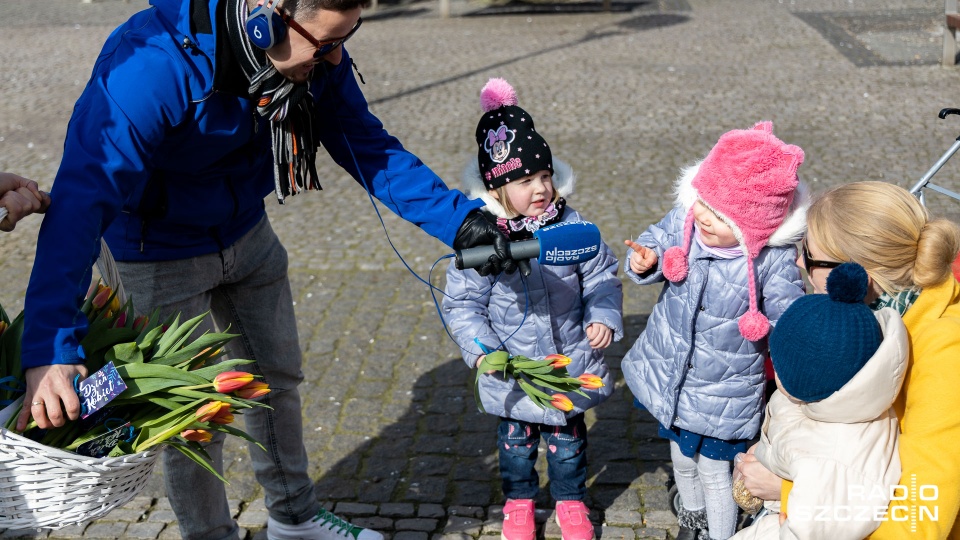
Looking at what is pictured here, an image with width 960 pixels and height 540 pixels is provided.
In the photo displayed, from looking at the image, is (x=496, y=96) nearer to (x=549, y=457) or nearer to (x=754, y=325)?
(x=754, y=325)

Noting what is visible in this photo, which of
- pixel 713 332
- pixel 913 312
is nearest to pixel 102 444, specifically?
pixel 713 332

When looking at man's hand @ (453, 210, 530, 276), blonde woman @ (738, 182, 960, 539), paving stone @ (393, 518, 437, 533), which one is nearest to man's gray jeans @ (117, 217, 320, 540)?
paving stone @ (393, 518, 437, 533)

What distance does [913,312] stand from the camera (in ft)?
8.33

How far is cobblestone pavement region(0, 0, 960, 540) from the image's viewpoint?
423cm

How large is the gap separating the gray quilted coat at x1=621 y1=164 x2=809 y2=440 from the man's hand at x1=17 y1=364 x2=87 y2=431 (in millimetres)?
1970

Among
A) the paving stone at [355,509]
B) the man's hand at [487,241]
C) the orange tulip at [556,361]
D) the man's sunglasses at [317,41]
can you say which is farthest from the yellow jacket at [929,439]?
the paving stone at [355,509]

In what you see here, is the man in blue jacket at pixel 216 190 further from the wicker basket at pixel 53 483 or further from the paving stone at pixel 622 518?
the paving stone at pixel 622 518

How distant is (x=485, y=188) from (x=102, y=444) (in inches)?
66.7

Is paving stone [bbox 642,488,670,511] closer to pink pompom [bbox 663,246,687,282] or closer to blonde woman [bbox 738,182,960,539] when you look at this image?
pink pompom [bbox 663,246,687,282]

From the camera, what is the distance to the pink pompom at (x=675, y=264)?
11.0ft

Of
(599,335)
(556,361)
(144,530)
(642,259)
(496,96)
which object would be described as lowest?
(144,530)

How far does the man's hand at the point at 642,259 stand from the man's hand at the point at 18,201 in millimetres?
1910

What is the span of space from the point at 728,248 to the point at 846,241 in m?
0.63

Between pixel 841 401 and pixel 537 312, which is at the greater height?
pixel 841 401
